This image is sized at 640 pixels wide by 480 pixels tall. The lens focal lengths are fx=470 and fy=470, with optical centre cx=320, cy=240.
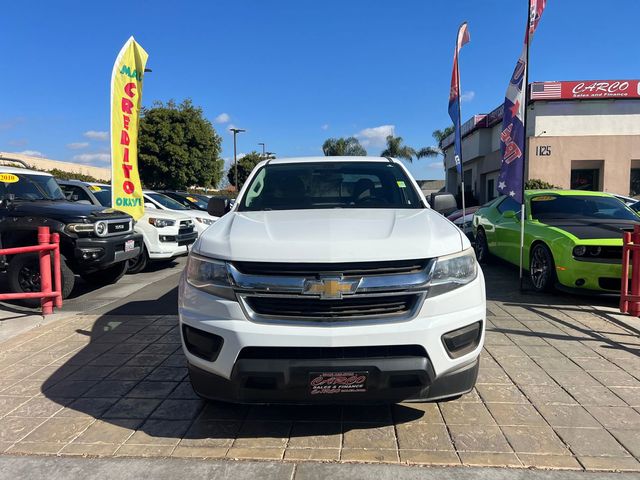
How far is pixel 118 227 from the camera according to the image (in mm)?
7180

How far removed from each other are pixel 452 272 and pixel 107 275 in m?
6.70

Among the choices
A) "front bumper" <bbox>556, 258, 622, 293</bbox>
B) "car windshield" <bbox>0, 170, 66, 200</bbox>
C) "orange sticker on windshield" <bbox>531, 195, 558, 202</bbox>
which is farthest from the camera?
"orange sticker on windshield" <bbox>531, 195, 558, 202</bbox>

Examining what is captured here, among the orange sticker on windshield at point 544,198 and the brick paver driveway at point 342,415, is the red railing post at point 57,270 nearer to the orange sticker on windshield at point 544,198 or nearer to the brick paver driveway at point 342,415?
the brick paver driveway at point 342,415

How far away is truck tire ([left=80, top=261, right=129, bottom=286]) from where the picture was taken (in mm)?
7760

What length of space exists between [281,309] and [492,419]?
167 centimetres

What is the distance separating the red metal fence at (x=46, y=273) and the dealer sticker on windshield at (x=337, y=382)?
4.44 m

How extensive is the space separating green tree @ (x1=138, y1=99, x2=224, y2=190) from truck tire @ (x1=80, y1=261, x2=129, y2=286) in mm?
17862

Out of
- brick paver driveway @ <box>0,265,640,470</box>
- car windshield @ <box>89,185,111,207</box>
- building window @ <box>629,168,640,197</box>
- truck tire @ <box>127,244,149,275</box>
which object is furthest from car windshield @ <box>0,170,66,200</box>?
building window @ <box>629,168,640,197</box>

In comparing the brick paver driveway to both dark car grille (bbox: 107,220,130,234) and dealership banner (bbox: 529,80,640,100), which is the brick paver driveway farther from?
dealership banner (bbox: 529,80,640,100)

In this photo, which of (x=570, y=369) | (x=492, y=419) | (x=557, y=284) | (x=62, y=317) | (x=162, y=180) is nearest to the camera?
(x=492, y=419)

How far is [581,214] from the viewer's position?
7180mm

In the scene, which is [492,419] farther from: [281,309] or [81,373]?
[81,373]

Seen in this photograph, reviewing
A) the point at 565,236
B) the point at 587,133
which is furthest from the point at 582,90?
the point at 565,236

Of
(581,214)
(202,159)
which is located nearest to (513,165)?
(581,214)
